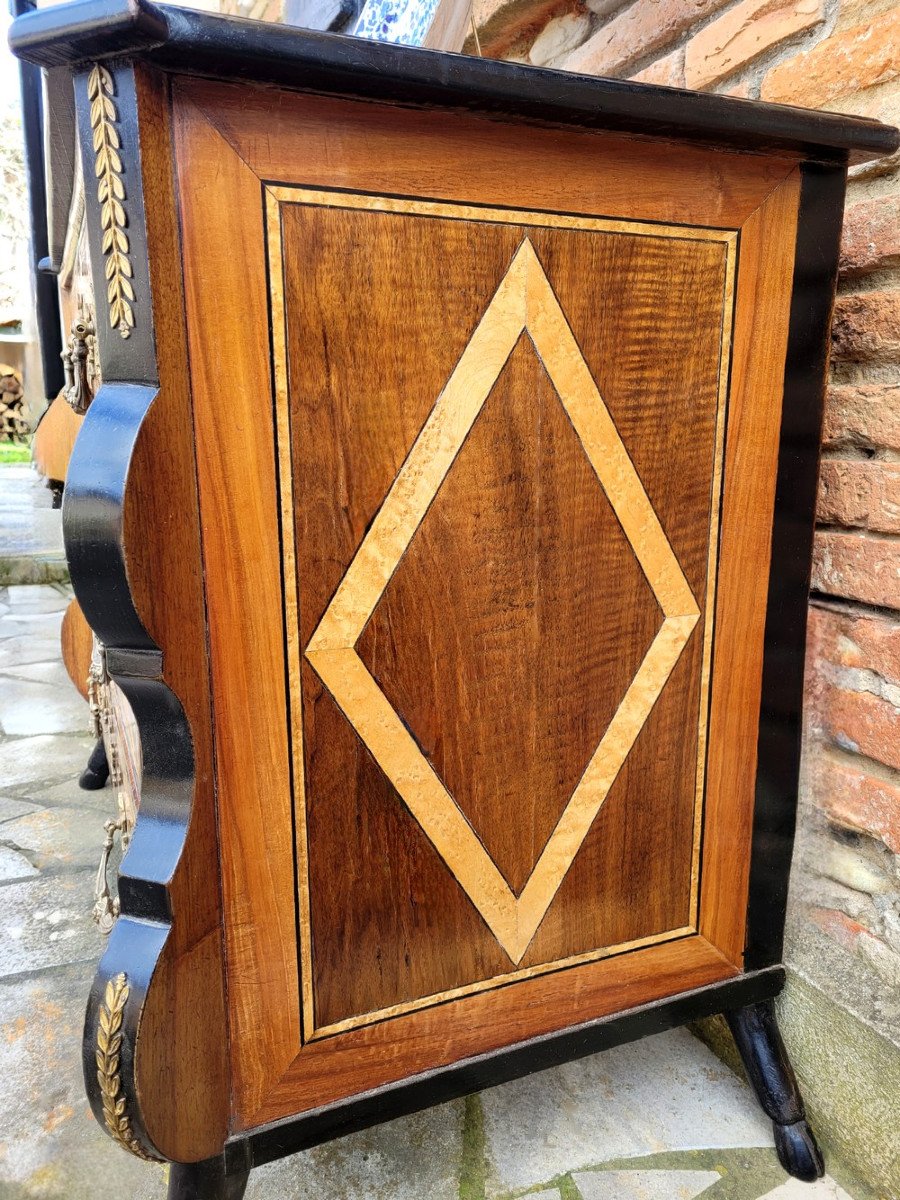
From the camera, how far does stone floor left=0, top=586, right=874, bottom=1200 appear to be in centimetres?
102

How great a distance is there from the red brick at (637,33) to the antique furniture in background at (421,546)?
0.48m

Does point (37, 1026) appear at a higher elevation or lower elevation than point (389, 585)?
lower

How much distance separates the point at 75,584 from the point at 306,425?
23 cm

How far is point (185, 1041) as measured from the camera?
0.72 m

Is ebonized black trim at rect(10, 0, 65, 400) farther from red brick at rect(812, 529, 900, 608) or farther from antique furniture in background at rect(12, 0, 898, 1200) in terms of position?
red brick at rect(812, 529, 900, 608)

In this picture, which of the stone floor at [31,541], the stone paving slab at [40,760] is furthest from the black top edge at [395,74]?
the stone floor at [31,541]

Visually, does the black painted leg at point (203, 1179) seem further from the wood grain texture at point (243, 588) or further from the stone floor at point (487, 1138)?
the stone floor at point (487, 1138)

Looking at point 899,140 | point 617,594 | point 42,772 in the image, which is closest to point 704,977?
point 617,594

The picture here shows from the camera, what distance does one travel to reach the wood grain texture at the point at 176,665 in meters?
0.63

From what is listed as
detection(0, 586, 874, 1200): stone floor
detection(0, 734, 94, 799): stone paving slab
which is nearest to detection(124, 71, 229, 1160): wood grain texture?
detection(0, 586, 874, 1200): stone floor

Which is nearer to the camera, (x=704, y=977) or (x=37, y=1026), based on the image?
(x=704, y=977)

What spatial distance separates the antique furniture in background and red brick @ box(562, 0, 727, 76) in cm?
48

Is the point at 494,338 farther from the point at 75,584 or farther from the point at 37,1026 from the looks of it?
the point at 37,1026

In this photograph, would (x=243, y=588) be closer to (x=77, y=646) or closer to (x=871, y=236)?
(x=871, y=236)
